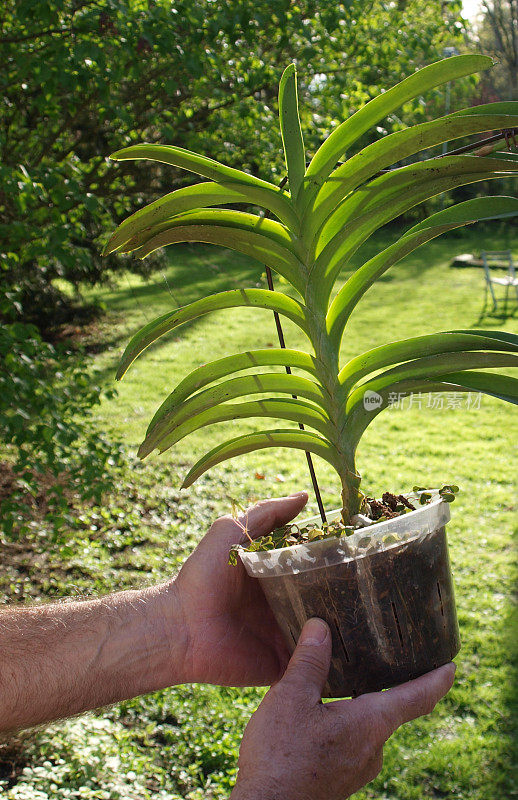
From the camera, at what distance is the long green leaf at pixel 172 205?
2.64 feet

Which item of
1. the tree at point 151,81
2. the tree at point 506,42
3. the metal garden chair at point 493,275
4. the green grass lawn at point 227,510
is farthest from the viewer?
the tree at point 506,42

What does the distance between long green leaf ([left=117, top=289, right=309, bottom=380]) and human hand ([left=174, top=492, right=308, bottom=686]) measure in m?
0.33

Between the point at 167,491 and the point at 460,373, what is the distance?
3.24m

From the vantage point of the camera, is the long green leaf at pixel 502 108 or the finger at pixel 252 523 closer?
the long green leaf at pixel 502 108

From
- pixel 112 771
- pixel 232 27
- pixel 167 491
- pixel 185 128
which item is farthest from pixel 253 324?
pixel 112 771

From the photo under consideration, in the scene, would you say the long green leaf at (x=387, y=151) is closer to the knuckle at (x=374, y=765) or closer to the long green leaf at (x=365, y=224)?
the long green leaf at (x=365, y=224)

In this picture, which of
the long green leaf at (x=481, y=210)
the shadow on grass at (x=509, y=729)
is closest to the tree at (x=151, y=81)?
the long green leaf at (x=481, y=210)

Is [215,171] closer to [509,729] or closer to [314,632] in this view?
[314,632]

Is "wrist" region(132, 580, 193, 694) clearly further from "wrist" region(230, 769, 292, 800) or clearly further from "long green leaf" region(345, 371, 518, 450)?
"long green leaf" region(345, 371, 518, 450)

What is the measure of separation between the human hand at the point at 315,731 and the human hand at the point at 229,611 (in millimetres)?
250

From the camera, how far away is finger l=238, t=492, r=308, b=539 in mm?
1086

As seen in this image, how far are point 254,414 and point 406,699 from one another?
40cm

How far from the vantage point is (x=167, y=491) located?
3.98m

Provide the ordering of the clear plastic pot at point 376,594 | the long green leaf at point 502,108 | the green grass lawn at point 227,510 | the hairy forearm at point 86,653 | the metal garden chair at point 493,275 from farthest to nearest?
the metal garden chair at point 493,275 < the green grass lawn at point 227,510 < the hairy forearm at point 86,653 < the clear plastic pot at point 376,594 < the long green leaf at point 502,108
